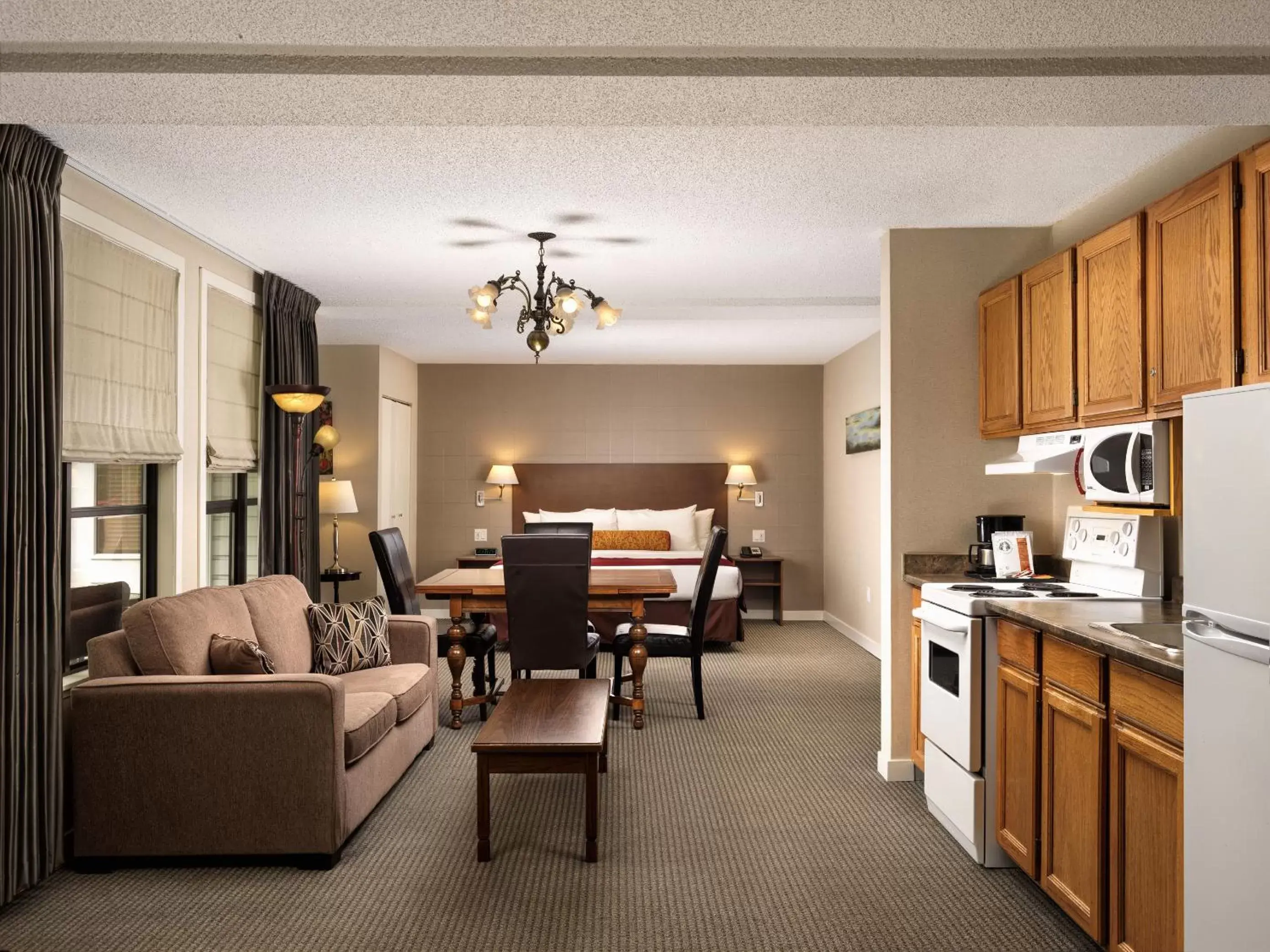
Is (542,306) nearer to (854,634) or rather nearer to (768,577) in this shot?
(854,634)

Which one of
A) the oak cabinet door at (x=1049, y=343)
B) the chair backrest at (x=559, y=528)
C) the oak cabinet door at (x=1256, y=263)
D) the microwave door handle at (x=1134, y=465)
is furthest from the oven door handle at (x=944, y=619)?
the chair backrest at (x=559, y=528)

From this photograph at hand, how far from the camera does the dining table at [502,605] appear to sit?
5023 mm

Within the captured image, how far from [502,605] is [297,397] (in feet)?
5.06

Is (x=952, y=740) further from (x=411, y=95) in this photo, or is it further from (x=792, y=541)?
(x=792, y=541)

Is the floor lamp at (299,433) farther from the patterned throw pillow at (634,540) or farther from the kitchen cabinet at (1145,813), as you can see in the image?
the kitchen cabinet at (1145,813)

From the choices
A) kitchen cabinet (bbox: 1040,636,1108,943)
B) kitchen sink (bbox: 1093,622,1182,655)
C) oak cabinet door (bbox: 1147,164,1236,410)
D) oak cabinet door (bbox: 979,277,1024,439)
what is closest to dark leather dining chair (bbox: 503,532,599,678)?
oak cabinet door (bbox: 979,277,1024,439)

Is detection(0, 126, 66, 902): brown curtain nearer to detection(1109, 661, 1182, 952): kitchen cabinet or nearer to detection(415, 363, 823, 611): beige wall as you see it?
detection(1109, 661, 1182, 952): kitchen cabinet

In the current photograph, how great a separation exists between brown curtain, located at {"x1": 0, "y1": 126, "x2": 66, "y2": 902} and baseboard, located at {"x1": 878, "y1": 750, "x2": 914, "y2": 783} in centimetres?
321

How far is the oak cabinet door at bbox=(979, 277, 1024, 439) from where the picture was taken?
3889 millimetres

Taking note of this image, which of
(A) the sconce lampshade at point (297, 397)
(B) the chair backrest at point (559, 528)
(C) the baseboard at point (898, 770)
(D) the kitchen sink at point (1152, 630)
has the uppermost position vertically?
(A) the sconce lampshade at point (297, 397)

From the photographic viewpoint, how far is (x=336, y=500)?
282 inches

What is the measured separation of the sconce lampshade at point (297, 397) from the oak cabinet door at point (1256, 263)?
13.1ft

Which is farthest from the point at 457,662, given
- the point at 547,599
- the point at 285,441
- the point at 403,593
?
the point at 285,441

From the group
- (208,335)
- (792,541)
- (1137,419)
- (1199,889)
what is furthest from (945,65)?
(792,541)
